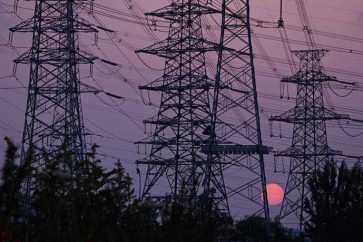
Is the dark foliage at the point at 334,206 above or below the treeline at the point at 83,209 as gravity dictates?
above

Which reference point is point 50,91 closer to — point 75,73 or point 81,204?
point 75,73

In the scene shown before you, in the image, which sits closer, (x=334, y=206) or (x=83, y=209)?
(x=83, y=209)

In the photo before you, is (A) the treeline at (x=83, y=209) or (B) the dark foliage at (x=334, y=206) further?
(B) the dark foliage at (x=334, y=206)

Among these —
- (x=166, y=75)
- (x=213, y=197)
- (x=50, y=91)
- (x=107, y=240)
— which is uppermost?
(x=166, y=75)

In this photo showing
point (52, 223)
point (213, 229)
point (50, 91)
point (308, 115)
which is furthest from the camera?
point (308, 115)

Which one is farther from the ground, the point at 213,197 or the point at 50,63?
the point at 50,63

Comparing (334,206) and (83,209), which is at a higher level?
(334,206)

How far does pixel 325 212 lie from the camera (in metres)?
56.5

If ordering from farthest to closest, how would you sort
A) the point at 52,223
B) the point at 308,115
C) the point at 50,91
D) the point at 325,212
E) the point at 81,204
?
the point at 308,115
the point at 325,212
the point at 50,91
the point at 81,204
the point at 52,223

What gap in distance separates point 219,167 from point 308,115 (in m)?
23.5

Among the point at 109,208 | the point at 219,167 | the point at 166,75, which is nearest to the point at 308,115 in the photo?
the point at 166,75

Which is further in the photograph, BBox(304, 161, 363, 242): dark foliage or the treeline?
BBox(304, 161, 363, 242): dark foliage

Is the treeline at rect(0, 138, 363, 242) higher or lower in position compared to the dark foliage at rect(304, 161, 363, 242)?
lower

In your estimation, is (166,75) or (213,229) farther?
(166,75)
